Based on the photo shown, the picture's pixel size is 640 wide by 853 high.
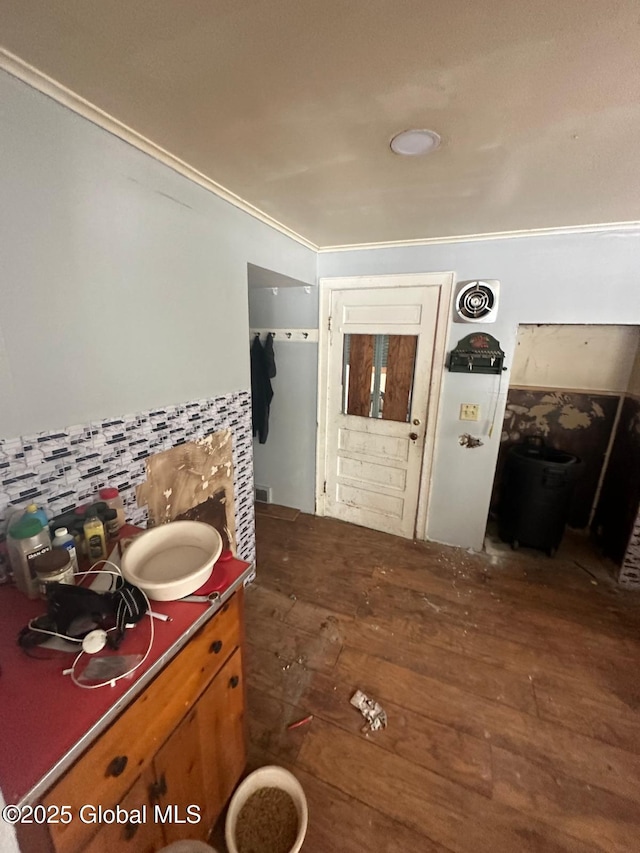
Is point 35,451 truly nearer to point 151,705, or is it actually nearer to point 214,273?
point 151,705

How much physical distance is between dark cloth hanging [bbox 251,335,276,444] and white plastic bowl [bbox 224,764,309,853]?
2.18 meters

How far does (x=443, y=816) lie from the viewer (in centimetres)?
114

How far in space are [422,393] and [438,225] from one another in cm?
106

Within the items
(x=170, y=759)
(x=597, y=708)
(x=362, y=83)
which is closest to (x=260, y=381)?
(x=362, y=83)

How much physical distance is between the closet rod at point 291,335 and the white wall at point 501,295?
45 centimetres

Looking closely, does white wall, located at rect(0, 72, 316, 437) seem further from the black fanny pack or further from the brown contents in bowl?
the brown contents in bowl

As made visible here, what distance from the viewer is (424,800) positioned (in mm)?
1173

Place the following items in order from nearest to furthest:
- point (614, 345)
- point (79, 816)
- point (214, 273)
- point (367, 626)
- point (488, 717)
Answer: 1. point (79, 816)
2. point (488, 717)
3. point (214, 273)
4. point (367, 626)
5. point (614, 345)

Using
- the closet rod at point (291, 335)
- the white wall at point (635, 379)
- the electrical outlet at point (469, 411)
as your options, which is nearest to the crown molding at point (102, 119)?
the closet rod at point (291, 335)

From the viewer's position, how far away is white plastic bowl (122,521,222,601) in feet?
2.85

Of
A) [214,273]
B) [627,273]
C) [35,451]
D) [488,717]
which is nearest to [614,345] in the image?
[627,273]

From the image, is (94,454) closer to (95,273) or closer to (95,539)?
(95,539)

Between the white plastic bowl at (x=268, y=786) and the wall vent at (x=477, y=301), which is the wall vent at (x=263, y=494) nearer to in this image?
the white plastic bowl at (x=268, y=786)

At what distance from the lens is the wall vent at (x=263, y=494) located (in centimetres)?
318
